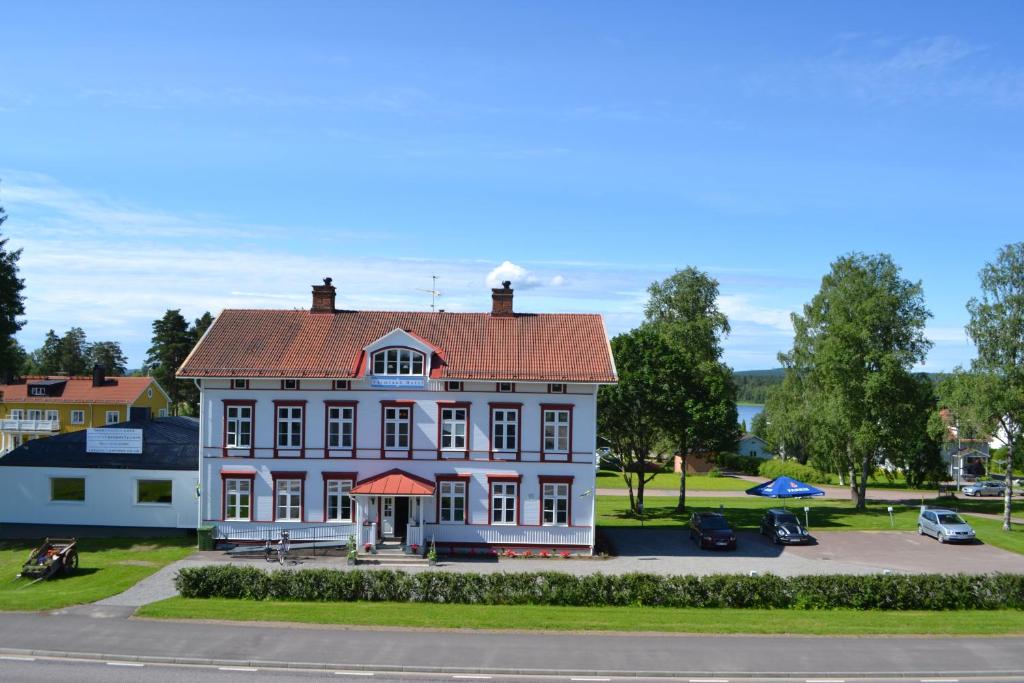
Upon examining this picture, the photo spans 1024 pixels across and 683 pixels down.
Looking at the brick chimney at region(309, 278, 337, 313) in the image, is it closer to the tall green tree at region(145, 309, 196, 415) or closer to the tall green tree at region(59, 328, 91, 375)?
the tall green tree at region(145, 309, 196, 415)

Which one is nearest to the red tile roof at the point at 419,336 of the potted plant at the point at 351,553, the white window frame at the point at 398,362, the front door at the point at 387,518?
the white window frame at the point at 398,362

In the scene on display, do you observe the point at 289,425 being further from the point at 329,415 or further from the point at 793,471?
the point at 793,471

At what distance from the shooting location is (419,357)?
34.4 metres

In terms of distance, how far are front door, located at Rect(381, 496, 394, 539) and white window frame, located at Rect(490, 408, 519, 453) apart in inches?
186

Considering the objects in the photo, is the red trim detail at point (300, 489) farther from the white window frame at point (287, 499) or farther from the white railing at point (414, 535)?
the white railing at point (414, 535)

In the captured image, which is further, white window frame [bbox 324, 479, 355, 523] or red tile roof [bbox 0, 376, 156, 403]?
red tile roof [bbox 0, 376, 156, 403]

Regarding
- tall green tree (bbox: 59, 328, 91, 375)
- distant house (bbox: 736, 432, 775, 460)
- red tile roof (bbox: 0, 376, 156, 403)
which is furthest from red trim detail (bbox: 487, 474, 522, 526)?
tall green tree (bbox: 59, 328, 91, 375)

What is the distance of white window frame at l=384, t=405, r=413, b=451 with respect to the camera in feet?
112

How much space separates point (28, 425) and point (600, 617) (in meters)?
63.9

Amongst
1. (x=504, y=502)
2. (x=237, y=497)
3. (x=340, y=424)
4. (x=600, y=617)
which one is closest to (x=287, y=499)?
(x=237, y=497)

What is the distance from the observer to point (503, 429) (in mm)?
34125

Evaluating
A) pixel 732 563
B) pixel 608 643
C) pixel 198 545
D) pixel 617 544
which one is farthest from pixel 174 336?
pixel 608 643

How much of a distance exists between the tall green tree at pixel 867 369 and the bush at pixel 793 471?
20.4 metres

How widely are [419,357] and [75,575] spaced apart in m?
14.9
